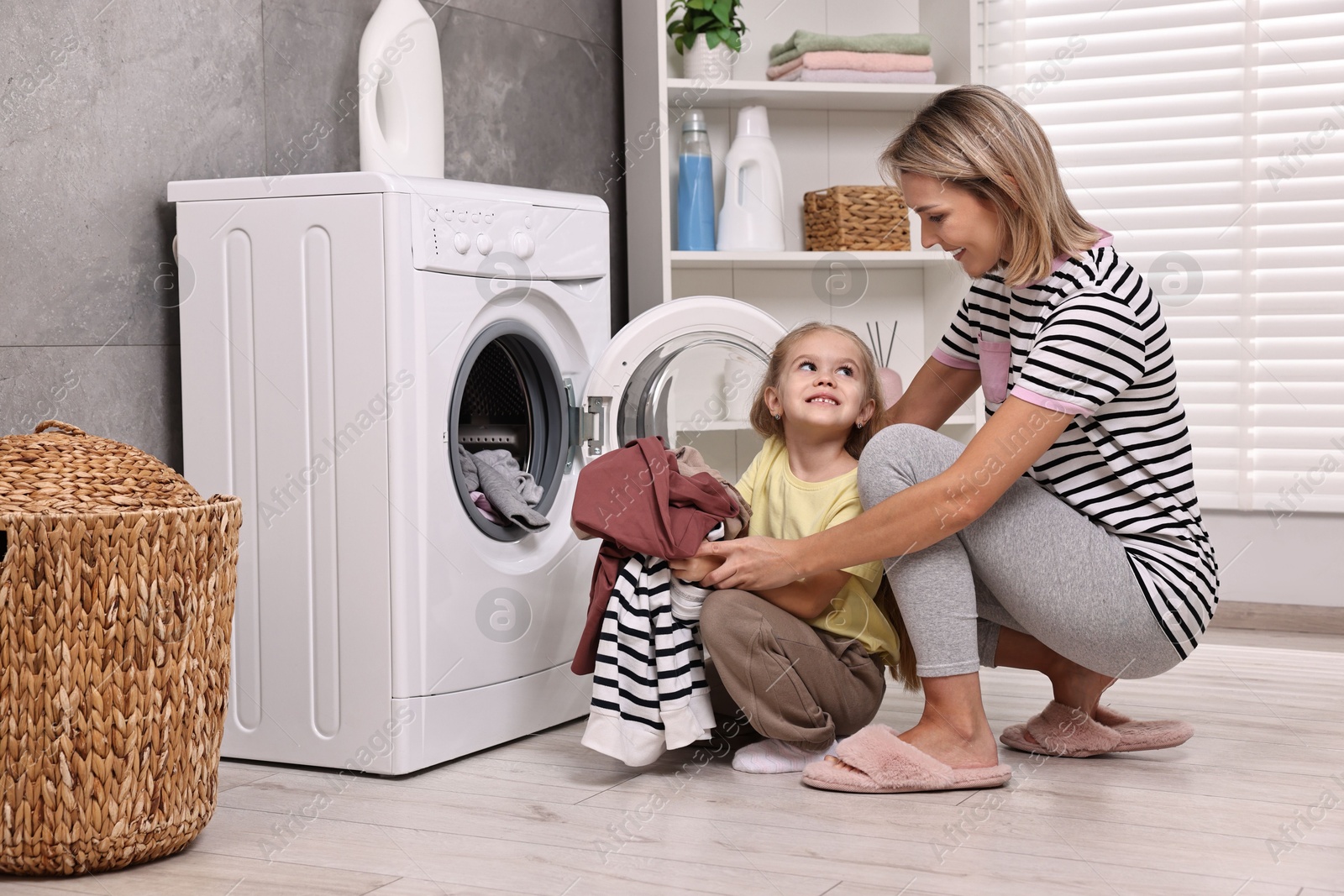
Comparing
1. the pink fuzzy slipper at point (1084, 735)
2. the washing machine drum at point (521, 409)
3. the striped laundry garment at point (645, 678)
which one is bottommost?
the pink fuzzy slipper at point (1084, 735)

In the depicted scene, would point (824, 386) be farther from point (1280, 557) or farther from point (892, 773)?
point (1280, 557)

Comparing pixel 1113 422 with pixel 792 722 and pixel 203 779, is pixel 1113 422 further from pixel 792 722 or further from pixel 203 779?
pixel 203 779

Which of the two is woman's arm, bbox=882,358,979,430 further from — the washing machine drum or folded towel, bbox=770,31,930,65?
folded towel, bbox=770,31,930,65

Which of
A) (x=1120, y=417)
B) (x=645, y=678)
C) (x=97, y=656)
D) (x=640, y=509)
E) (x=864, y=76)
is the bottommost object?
(x=645, y=678)

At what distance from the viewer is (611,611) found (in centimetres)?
169

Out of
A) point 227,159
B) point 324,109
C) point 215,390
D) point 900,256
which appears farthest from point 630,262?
point 215,390

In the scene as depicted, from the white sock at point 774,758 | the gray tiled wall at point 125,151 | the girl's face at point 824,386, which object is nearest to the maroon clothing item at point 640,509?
the girl's face at point 824,386

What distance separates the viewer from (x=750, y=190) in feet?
8.92

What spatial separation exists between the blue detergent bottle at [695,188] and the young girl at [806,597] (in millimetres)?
937

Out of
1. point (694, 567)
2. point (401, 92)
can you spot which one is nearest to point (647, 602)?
point (694, 567)

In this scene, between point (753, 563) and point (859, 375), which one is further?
point (859, 375)

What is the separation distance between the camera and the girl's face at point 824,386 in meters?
1.74

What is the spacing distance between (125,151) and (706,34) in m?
1.30

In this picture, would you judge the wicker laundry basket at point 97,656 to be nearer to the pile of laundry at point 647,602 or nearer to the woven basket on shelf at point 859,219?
the pile of laundry at point 647,602
